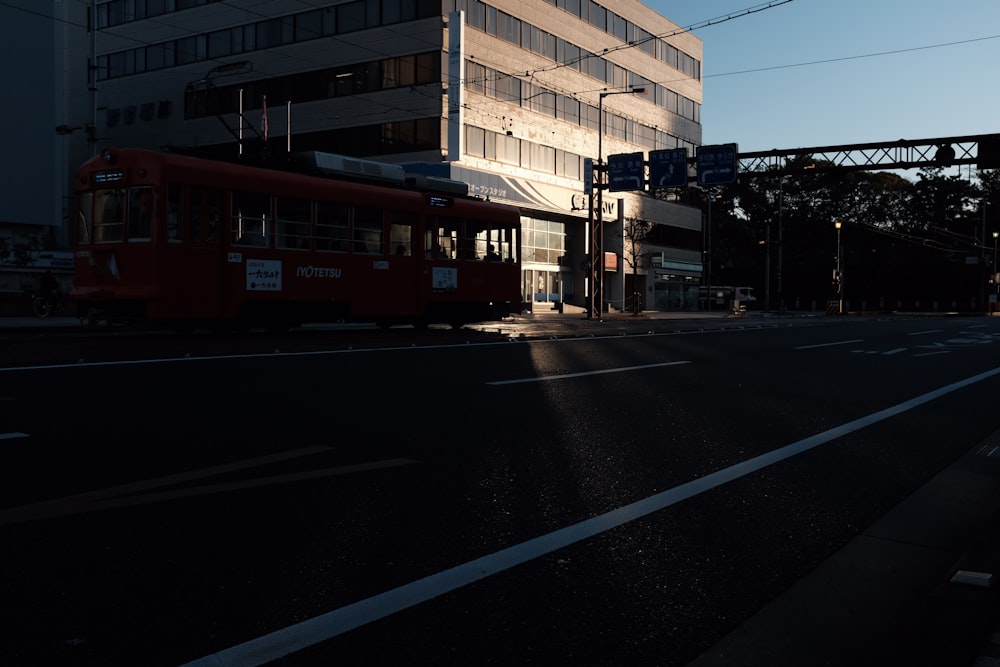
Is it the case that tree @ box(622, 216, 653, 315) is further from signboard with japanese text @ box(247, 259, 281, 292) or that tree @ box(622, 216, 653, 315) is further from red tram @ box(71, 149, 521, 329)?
signboard with japanese text @ box(247, 259, 281, 292)

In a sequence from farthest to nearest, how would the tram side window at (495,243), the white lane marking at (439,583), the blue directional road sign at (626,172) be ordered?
the blue directional road sign at (626,172) → the tram side window at (495,243) → the white lane marking at (439,583)

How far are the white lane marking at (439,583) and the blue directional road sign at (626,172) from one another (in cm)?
3465

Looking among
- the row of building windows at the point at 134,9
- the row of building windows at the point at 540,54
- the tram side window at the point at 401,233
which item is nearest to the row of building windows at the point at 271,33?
the row of building windows at the point at 134,9

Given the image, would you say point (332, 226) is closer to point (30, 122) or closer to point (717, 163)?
point (717, 163)

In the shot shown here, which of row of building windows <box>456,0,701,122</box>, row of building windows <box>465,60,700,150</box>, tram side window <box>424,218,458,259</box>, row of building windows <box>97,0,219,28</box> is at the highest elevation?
row of building windows <box>97,0,219,28</box>

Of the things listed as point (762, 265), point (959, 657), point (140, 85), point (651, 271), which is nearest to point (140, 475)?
point (959, 657)

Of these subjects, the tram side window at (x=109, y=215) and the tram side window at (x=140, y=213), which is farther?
the tram side window at (x=109, y=215)

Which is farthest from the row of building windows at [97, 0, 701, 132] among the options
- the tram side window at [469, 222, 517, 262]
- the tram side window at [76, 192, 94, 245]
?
the tram side window at [76, 192, 94, 245]

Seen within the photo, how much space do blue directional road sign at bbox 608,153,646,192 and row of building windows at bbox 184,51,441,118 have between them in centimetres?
1008

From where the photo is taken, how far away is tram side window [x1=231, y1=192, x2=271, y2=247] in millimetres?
17141

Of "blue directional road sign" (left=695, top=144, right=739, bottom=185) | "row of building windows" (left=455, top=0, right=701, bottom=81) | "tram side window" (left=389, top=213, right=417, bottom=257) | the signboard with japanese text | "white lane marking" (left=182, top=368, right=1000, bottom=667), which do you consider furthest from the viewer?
"row of building windows" (left=455, top=0, right=701, bottom=81)

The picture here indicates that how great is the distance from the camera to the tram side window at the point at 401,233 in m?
20.5

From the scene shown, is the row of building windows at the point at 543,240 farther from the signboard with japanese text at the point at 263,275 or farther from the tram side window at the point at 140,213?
the tram side window at the point at 140,213

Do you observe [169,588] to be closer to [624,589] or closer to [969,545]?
[624,589]
